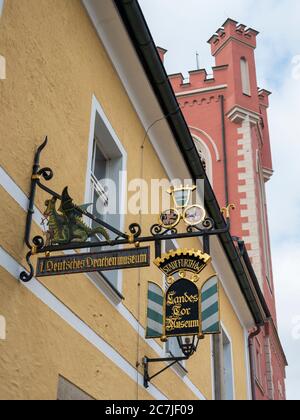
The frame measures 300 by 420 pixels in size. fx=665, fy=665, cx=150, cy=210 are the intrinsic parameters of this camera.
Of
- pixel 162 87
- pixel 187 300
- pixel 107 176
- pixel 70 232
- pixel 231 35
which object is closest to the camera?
pixel 70 232

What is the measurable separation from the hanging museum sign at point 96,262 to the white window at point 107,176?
6.65 feet

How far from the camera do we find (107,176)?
7.79 m

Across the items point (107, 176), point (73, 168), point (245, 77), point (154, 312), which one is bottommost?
point (154, 312)

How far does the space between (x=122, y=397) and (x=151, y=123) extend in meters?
3.84

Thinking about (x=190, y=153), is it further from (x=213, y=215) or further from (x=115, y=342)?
(x=115, y=342)

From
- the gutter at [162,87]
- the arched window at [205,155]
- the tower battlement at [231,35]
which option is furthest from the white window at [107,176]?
the tower battlement at [231,35]

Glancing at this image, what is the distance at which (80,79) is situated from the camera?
265 inches

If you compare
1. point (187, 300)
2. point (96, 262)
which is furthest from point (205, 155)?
point (96, 262)

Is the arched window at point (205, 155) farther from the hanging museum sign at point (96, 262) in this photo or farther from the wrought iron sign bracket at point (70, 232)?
the hanging museum sign at point (96, 262)

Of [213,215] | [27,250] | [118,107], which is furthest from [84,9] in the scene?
[213,215]

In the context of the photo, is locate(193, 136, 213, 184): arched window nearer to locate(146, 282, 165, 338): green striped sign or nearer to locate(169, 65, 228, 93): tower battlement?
locate(169, 65, 228, 93): tower battlement

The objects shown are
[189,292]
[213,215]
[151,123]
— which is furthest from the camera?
[213,215]

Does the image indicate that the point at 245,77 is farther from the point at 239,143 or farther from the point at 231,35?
the point at 239,143

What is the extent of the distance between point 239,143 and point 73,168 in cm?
1913
